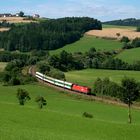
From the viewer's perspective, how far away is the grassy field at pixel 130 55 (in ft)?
447

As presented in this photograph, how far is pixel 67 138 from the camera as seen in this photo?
25.8 metres

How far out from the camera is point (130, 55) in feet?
470

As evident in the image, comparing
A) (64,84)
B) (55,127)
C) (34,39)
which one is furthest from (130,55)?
(55,127)

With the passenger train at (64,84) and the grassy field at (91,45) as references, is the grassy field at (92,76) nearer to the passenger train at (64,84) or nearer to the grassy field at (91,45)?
the passenger train at (64,84)

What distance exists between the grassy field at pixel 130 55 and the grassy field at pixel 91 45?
10036 mm

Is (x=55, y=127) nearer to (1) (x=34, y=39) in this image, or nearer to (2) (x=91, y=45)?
(2) (x=91, y=45)

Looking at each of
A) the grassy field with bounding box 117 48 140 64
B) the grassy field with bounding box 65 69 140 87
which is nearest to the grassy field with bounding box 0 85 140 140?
the grassy field with bounding box 65 69 140 87

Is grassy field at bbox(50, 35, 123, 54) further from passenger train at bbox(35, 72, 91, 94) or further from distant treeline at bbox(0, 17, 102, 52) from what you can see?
passenger train at bbox(35, 72, 91, 94)

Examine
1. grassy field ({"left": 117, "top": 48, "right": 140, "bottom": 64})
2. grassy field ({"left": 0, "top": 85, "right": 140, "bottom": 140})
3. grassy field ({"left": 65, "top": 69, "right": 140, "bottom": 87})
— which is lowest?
grassy field ({"left": 65, "top": 69, "right": 140, "bottom": 87})

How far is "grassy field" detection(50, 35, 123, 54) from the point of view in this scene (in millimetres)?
163625

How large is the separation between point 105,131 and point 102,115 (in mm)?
23486

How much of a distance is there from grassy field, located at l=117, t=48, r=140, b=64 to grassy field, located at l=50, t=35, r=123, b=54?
10.0 meters

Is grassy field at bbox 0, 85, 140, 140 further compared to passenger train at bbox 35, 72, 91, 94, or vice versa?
passenger train at bbox 35, 72, 91, 94

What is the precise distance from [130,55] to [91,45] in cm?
2939
